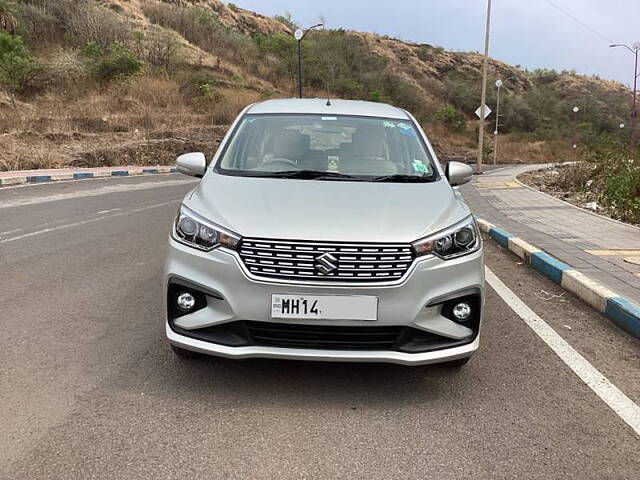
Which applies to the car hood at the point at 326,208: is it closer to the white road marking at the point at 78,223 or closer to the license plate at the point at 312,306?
the license plate at the point at 312,306

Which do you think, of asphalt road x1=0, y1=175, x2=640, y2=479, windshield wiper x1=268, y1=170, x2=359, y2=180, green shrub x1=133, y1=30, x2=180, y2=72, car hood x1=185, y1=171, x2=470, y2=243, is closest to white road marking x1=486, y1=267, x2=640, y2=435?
asphalt road x1=0, y1=175, x2=640, y2=479

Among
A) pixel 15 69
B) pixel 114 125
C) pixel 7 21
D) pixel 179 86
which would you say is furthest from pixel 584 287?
pixel 7 21

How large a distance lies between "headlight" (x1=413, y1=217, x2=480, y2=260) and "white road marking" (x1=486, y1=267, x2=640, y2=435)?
1130mm

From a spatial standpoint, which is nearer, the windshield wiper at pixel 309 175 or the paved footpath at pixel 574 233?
the windshield wiper at pixel 309 175

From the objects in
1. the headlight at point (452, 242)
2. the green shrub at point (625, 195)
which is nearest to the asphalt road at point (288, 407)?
the headlight at point (452, 242)

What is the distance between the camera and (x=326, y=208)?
331 centimetres

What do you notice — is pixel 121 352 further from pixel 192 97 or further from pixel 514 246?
pixel 192 97

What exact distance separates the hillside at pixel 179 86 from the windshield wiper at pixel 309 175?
17167mm

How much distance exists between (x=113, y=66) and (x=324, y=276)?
34.8 meters

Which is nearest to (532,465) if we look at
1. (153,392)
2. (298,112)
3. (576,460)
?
(576,460)

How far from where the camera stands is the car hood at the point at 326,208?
3090mm

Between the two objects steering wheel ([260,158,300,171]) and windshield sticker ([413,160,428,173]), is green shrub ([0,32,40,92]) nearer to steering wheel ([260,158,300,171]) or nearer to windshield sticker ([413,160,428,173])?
steering wheel ([260,158,300,171])

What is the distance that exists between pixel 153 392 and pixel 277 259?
3.54ft

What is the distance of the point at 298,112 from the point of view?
4.68 metres
